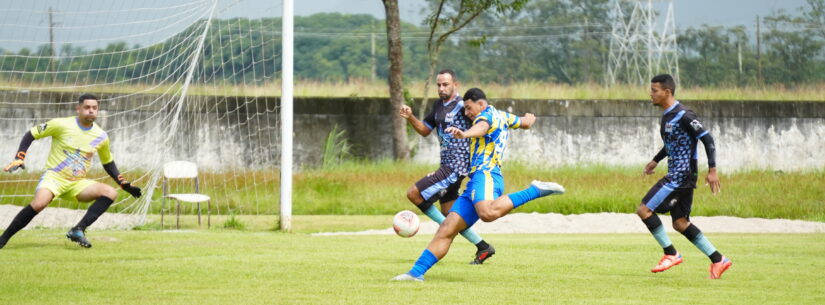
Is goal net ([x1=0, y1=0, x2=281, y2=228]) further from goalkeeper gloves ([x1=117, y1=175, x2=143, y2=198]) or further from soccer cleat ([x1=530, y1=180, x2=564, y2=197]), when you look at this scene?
soccer cleat ([x1=530, y1=180, x2=564, y2=197])

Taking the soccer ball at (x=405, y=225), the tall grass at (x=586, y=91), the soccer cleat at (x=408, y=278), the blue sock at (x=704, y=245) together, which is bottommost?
the soccer cleat at (x=408, y=278)

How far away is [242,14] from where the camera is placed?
18547 millimetres

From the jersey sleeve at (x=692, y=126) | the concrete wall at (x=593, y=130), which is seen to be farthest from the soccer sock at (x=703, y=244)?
the concrete wall at (x=593, y=130)

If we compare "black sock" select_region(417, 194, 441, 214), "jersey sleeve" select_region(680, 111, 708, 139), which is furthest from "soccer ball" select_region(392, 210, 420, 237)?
"jersey sleeve" select_region(680, 111, 708, 139)

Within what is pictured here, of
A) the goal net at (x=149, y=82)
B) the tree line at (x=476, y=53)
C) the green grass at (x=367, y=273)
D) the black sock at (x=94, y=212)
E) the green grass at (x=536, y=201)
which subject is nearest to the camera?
the green grass at (x=367, y=273)

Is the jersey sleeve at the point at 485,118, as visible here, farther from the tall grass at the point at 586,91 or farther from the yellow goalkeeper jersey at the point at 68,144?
the tall grass at the point at 586,91

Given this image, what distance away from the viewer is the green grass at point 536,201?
73.2 feet

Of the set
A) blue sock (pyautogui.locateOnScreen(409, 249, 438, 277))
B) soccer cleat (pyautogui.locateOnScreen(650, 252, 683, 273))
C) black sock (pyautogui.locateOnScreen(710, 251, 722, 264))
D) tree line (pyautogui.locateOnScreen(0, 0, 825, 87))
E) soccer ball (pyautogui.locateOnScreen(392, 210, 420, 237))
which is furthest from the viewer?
tree line (pyautogui.locateOnScreen(0, 0, 825, 87))

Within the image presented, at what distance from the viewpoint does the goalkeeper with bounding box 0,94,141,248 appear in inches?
495

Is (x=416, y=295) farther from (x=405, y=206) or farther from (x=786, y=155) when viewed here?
(x=786, y=155)

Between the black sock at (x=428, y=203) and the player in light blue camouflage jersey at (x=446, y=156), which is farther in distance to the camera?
the black sock at (x=428, y=203)

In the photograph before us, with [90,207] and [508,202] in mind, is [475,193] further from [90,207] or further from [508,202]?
[90,207]

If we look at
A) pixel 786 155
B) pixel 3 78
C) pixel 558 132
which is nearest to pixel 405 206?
pixel 558 132

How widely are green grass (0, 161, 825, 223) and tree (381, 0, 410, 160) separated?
155 centimetres
